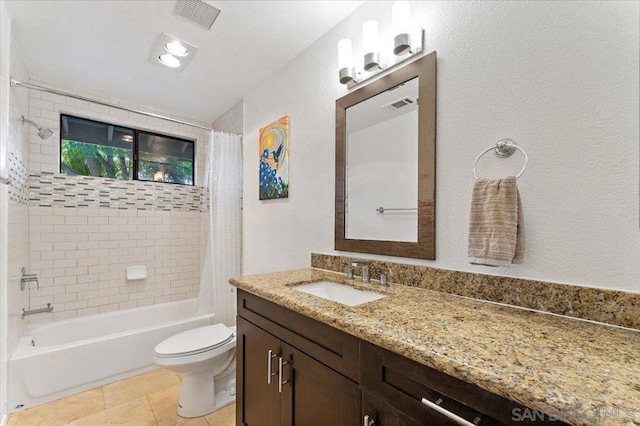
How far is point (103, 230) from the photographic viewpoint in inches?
108

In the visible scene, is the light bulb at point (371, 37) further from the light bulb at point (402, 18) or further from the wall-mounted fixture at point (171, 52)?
the wall-mounted fixture at point (171, 52)

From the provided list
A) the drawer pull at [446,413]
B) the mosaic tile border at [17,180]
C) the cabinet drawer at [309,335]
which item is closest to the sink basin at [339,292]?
the cabinet drawer at [309,335]

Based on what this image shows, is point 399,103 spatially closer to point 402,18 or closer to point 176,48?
point 402,18

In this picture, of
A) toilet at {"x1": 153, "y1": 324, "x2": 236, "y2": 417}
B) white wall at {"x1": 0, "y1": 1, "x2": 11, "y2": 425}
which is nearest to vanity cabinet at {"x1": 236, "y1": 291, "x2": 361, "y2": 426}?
toilet at {"x1": 153, "y1": 324, "x2": 236, "y2": 417}

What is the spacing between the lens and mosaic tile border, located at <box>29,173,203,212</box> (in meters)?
2.47

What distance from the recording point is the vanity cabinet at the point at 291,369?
91 centimetres

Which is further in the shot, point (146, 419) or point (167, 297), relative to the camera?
point (167, 297)

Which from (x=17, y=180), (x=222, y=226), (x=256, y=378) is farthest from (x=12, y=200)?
(x=256, y=378)

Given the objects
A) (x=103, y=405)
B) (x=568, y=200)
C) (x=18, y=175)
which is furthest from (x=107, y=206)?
(x=568, y=200)

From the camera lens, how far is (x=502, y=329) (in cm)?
78

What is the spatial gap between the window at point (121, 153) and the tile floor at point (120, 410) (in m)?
1.91

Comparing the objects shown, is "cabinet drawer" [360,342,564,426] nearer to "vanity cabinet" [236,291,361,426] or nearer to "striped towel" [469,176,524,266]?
"vanity cabinet" [236,291,361,426]

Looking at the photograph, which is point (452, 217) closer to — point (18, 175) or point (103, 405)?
point (103, 405)

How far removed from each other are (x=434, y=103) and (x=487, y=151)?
1.06 ft
